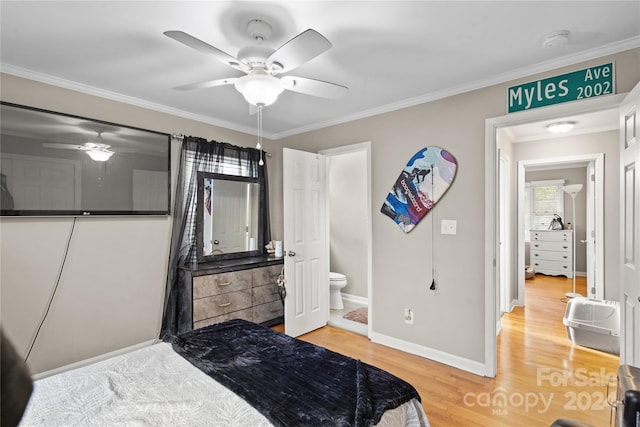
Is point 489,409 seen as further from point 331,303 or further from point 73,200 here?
point 73,200

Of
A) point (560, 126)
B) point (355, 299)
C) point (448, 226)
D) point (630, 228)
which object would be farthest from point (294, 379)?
point (560, 126)

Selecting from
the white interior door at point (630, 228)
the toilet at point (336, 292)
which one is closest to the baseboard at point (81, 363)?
the toilet at point (336, 292)

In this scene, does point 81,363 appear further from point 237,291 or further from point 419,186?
point 419,186

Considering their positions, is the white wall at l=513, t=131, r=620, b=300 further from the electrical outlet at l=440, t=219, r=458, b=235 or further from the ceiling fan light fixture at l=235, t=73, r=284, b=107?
the ceiling fan light fixture at l=235, t=73, r=284, b=107

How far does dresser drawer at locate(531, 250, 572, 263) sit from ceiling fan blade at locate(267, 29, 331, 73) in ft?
23.3

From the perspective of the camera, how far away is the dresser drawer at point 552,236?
6416mm

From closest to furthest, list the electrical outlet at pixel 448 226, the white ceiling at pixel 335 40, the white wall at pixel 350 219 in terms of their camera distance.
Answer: the white ceiling at pixel 335 40 → the electrical outlet at pixel 448 226 → the white wall at pixel 350 219

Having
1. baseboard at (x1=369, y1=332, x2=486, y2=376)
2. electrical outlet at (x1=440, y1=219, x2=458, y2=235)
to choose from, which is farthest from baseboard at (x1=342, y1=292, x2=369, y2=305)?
electrical outlet at (x1=440, y1=219, x2=458, y2=235)

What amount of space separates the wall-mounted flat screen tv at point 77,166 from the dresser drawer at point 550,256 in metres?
7.17

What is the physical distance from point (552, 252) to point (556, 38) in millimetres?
5989

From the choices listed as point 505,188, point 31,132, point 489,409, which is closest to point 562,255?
point 505,188

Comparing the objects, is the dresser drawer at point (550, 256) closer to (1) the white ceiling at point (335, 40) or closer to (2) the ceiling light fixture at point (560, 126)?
(2) the ceiling light fixture at point (560, 126)

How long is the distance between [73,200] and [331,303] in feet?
10.6

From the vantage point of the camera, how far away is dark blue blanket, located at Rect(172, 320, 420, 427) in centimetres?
130
